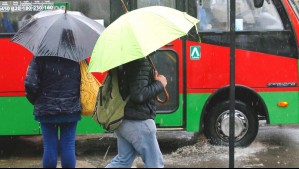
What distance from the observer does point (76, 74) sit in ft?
17.0

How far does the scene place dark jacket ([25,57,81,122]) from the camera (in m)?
5.04

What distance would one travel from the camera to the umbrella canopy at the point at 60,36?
5.04 m

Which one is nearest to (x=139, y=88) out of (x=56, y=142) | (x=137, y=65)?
(x=137, y=65)

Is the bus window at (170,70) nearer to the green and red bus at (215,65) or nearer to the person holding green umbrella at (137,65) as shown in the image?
the green and red bus at (215,65)

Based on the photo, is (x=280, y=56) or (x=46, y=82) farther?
(x=280, y=56)

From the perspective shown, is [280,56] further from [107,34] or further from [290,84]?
[107,34]

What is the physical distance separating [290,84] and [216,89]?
42.4 inches

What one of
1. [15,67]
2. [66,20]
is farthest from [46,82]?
[15,67]

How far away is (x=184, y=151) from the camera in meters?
7.94

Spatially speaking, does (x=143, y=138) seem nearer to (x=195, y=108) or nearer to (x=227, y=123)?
(x=195, y=108)

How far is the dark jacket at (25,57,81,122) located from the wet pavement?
189 centimetres

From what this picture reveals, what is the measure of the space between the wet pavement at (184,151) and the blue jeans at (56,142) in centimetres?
156

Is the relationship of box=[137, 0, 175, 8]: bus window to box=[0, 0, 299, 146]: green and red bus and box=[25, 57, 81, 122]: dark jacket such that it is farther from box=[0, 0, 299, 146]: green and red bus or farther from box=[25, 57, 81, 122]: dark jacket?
box=[25, 57, 81, 122]: dark jacket

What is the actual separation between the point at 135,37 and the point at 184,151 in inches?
144
